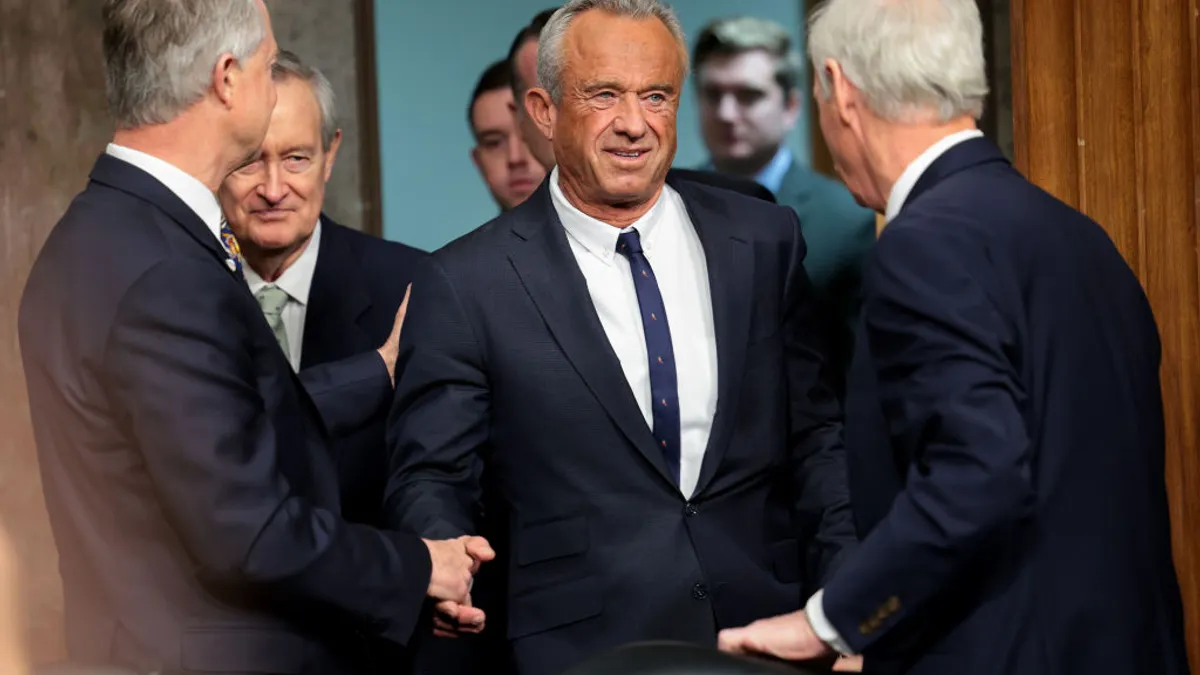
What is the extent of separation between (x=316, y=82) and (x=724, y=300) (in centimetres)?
111

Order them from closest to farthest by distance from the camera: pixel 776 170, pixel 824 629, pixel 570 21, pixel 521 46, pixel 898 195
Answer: pixel 824 629 < pixel 898 195 < pixel 570 21 < pixel 521 46 < pixel 776 170

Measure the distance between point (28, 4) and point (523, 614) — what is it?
85.9 inches

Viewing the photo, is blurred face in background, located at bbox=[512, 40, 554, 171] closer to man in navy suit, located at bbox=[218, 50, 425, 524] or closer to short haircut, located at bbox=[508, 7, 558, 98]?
short haircut, located at bbox=[508, 7, 558, 98]

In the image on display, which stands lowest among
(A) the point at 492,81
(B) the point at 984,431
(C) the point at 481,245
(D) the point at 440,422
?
(D) the point at 440,422

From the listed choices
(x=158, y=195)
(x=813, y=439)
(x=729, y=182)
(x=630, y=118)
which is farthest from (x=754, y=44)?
(x=158, y=195)

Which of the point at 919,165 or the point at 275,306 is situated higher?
the point at 919,165

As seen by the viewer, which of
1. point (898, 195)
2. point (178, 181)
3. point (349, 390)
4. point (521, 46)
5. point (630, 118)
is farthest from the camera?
point (521, 46)

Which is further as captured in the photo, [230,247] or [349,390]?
[349,390]

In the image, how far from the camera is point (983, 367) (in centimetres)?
190

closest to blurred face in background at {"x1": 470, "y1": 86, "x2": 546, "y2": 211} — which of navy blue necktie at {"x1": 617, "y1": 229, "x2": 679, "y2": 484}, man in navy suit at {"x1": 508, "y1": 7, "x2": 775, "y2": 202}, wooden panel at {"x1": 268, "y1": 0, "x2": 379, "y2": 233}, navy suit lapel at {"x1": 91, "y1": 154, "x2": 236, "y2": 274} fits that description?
man in navy suit at {"x1": 508, "y1": 7, "x2": 775, "y2": 202}

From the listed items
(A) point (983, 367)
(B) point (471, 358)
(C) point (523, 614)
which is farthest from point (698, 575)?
(A) point (983, 367)

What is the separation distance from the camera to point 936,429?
1.93 metres

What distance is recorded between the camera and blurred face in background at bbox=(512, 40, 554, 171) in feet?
11.8

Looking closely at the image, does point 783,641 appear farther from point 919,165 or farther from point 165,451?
point 165,451
